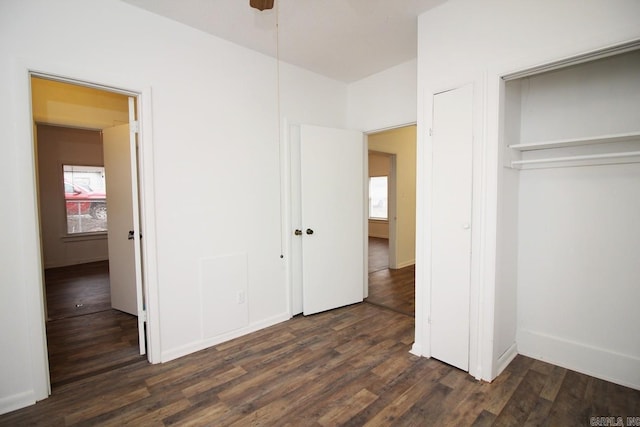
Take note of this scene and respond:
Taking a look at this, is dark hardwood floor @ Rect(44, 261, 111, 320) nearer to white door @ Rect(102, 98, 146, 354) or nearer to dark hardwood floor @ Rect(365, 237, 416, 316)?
white door @ Rect(102, 98, 146, 354)

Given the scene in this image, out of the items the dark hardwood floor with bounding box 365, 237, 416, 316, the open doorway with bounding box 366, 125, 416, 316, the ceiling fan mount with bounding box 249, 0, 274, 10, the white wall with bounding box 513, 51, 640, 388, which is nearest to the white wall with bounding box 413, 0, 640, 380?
the white wall with bounding box 513, 51, 640, 388

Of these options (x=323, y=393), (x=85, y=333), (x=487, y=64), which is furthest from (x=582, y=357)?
(x=85, y=333)

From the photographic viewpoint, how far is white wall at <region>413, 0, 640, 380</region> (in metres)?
1.80

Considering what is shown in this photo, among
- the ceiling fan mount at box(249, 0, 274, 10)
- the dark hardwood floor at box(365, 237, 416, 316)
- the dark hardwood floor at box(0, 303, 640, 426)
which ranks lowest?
the dark hardwood floor at box(0, 303, 640, 426)

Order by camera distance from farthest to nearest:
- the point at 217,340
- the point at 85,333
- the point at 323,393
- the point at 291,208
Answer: the point at 291,208 → the point at 85,333 → the point at 217,340 → the point at 323,393

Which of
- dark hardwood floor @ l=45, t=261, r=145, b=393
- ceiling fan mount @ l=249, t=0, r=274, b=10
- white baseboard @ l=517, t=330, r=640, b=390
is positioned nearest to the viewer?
ceiling fan mount @ l=249, t=0, r=274, b=10

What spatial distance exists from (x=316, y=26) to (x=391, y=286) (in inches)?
137

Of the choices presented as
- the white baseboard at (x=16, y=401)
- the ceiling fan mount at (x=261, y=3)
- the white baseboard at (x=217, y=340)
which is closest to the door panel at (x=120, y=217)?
the white baseboard at (x=217, y=340)

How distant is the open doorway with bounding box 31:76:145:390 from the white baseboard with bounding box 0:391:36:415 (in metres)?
0.20

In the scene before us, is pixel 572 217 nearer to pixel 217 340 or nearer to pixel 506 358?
pixel 506 358

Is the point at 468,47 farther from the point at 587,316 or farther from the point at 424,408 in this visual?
the point at 424,408

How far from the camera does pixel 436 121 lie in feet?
8.00

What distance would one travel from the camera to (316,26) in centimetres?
264

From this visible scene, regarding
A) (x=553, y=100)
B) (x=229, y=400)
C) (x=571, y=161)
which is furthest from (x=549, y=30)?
(x=229, y=400)
